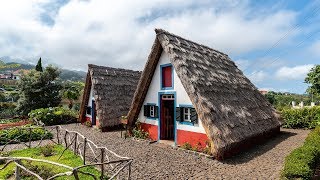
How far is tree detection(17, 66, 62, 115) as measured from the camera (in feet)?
85.5

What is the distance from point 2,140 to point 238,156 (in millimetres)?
12593

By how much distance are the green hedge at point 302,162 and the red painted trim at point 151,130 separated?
7352mm

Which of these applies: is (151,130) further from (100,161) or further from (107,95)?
(107,95)

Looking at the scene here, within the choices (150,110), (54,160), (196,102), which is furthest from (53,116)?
(196,102)

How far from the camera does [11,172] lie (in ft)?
27.5

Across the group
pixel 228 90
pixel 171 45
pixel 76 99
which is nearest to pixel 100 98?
pixel 171 45

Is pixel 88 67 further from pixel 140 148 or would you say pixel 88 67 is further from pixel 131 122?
pixel 140 148

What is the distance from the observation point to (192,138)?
1141cm

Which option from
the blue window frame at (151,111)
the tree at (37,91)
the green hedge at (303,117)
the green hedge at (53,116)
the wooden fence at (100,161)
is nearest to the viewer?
the wooden fence at (100,161)

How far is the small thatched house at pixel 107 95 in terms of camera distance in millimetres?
17256

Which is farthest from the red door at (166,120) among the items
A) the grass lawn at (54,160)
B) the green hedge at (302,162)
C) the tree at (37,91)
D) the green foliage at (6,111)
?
the green foliage at (6,111)

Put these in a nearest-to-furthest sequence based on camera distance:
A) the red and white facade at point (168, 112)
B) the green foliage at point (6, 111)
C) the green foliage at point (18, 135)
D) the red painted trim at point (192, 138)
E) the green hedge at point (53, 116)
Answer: the red painted trim at point (192, 138), the red and white facade at point (168, 112), the green foliage at point (18, 135), the green hedge at point (53, 116), the green foliage at point (6, 111)

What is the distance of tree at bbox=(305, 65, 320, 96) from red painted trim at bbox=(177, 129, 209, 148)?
23.8 metres

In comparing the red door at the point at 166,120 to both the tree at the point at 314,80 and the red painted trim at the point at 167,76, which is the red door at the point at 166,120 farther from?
the tree at the point at 314,80
